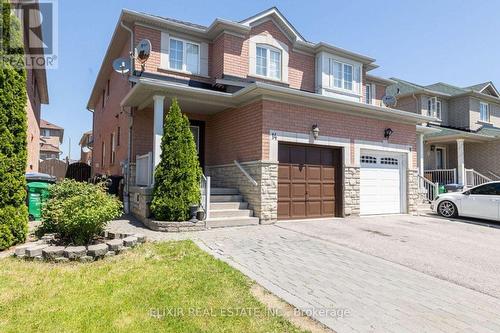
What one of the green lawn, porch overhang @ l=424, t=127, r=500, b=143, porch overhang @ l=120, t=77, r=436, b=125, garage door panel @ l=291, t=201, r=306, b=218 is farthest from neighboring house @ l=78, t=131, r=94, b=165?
porch overhang @ l=424, t=127, r=500, b=143

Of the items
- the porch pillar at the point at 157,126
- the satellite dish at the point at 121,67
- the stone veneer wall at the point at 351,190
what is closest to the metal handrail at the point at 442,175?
the stone veneer wall at the point at 351,190

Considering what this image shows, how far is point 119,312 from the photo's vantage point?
3.40 meters

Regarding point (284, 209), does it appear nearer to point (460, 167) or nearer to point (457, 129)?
point (460, 167)

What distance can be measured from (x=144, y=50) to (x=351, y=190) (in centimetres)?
852

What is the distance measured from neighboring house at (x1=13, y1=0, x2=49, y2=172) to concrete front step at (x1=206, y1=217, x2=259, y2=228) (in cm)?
525

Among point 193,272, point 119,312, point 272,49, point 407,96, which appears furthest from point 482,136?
point 119,312

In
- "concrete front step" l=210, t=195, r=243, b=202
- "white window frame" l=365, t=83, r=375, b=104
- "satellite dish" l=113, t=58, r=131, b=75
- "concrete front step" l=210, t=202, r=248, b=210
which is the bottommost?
"concrete front step" l=210, t=202, r=248, b=210

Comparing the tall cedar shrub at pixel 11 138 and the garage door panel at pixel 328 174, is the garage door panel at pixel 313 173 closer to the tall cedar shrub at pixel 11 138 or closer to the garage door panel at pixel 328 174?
the garage door panel at pixel 328 174

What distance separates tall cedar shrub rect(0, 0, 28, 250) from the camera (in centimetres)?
572

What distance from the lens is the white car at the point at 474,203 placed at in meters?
10.2

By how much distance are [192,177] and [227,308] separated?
5.16 m

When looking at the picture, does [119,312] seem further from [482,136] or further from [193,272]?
[482,136]

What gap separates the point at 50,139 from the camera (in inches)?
1800
